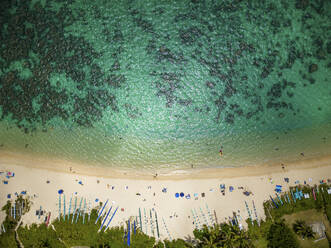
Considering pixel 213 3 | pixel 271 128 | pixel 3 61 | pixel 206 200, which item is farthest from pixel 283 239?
pixel 3 61

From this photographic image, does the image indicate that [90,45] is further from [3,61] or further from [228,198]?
[228,198]

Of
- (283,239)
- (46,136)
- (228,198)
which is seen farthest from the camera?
(46,136)

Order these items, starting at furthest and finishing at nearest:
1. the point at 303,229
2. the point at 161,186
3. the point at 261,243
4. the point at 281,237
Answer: the point at 161,186, the point at 261,243, the point at 303,229, the point at 281,237

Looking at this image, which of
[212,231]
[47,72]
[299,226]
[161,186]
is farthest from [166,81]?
[299,226]

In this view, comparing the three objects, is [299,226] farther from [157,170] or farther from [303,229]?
[157,170]

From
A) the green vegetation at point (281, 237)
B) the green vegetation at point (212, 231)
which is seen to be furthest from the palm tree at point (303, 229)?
the green vegetation at point (281, 237)

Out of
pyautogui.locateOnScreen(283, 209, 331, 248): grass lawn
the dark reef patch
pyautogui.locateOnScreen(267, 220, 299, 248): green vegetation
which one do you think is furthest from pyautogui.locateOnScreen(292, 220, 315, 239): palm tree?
the dark reef patch

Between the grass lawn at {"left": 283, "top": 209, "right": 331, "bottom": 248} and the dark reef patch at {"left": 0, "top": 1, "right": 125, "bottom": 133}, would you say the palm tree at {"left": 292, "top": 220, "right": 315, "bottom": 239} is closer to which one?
the grass lawn at {"left": 283, "top": 209, "right": 331, "bottom": 248}
